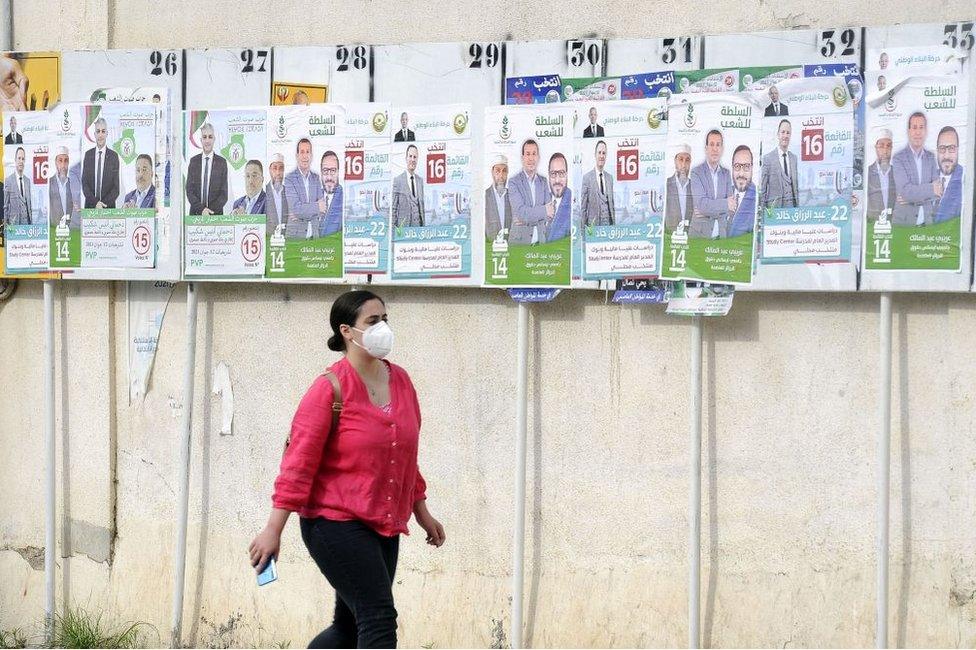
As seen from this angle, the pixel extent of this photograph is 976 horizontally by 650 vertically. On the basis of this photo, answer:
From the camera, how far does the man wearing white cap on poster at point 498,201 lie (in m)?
6.08

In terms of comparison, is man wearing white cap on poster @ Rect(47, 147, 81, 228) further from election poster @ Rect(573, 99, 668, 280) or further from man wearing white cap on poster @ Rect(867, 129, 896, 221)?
man wearing white cap on poster @ Rect(867, 129, 896, 221)

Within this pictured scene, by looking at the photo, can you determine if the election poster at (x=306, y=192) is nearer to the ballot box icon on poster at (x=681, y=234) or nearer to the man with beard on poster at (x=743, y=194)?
the ballot box icon on poster at (x=681, y=234)

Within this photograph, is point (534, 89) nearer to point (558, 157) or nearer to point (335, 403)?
point (558, 157)

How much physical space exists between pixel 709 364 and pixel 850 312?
0.63 m

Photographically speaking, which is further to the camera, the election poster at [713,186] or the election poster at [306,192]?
the election poster at [306,192]

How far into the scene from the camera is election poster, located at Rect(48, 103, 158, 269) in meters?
6.63

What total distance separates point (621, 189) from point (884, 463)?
1.58m

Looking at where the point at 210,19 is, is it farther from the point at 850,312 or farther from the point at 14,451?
the point at 850,312

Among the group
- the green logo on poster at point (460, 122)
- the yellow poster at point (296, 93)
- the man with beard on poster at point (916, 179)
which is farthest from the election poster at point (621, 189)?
the yellow poster at point (296, 93)

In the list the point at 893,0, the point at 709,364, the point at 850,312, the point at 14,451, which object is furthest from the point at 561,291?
the point at 14,451

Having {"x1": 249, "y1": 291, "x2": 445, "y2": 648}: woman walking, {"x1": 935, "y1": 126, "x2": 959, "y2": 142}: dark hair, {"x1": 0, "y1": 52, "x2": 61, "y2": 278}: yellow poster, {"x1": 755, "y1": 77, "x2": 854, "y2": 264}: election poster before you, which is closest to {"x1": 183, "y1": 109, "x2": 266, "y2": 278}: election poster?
{"x1": 0, "y1": 52, "x2": 61, "y2": 278}: yellow poster

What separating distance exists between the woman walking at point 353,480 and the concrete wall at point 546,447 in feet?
4.05

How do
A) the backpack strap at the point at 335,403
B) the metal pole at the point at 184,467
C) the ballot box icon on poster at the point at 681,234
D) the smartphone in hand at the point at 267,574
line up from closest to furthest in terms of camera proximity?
the smartphone in hand at the point at 267,574
the backpack strap at the point at 335,403
the ballot box icon on poster at the point at 681,234
the metal pole at the point at 184,467

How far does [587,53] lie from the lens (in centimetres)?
595
